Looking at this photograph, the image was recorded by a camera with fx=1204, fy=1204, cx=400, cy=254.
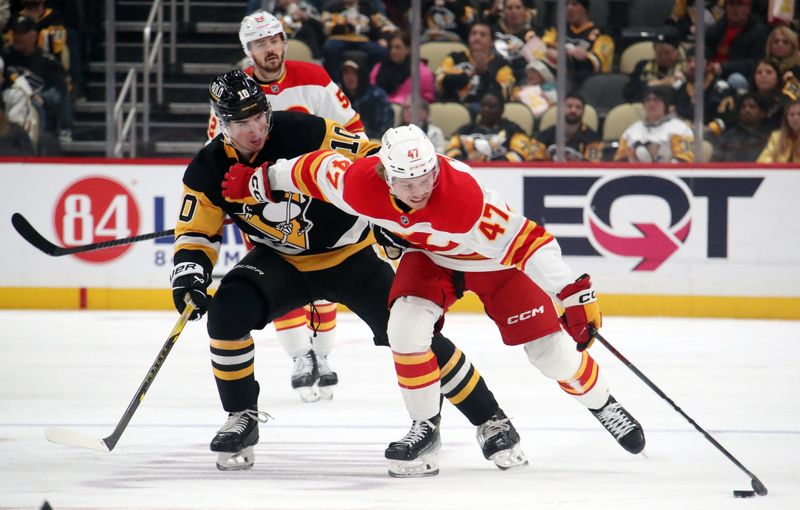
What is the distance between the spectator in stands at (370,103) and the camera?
24.4ft

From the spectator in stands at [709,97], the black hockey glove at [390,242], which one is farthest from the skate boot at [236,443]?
the spectator in stands at [709,97]

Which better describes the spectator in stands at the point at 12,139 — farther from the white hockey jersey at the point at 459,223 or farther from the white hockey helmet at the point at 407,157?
the white hockey helmet at the point at 407,157

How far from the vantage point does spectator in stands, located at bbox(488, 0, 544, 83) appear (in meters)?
7.45

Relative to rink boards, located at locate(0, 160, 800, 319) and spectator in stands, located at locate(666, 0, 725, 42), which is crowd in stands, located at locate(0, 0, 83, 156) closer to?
rink boards, located at locate(0, 160, 800, 319)

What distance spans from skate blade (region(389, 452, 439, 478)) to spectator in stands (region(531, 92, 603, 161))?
421 cm

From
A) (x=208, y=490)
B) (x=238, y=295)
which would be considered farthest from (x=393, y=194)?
(x=208, y=490)

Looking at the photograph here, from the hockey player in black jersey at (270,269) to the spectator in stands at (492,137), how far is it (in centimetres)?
352

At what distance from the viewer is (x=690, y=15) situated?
7297 mm

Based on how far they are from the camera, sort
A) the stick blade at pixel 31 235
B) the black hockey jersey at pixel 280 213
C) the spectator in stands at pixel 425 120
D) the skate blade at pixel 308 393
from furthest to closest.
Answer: the spectator in stands at pixel 425 120, the skate blade at pixel 308 393, the stick blade at pixel 31 235, the black hockey jersey at pixel 280 213

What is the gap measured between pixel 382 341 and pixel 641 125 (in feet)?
13.2

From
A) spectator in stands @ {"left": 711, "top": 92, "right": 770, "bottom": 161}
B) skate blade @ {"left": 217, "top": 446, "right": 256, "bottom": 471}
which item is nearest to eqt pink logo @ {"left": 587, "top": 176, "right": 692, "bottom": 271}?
spectator in stands @ {"left": 711, "top": 92, "right": 770, "bottom": 161}

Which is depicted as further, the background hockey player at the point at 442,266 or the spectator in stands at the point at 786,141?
the spectator in stands at the point at 786,141

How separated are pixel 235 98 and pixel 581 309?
1.21m

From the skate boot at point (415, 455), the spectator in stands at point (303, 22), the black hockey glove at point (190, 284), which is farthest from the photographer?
the spectator in stands at point (303, 22)
